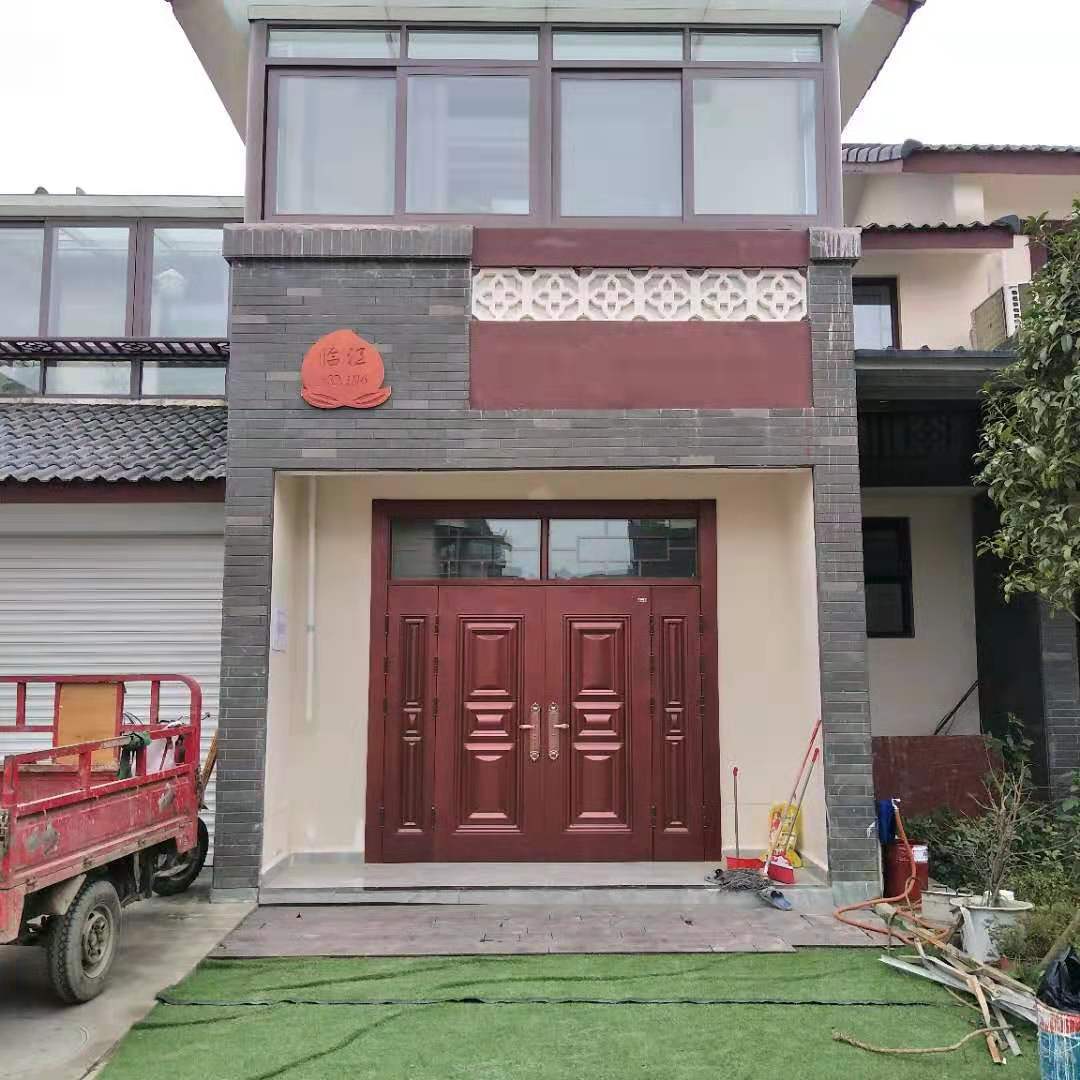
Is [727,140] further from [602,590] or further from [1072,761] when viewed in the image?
[1072,761]

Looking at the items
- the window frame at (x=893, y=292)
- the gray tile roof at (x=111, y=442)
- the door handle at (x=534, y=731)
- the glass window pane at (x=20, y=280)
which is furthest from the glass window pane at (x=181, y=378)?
the window frame at (x=893, y=292)

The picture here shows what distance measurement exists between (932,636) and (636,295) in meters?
4.99

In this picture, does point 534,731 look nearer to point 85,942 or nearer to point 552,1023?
point 552,1023

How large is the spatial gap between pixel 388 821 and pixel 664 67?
6.31 meters

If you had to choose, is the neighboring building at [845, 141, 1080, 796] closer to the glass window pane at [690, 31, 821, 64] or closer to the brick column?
the brick column

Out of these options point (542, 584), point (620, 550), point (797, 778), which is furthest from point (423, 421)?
point (797, 778)

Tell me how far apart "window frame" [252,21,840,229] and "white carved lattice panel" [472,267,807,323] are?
449 mm

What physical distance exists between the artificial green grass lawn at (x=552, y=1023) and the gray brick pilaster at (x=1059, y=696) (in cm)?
365

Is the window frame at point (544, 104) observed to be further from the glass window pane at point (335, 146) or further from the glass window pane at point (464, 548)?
the glass window pane at point (464, 548)

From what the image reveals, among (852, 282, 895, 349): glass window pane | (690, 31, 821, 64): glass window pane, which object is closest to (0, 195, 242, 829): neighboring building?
(690, 31, 821, 64): glass window pane

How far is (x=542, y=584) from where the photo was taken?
8.52m

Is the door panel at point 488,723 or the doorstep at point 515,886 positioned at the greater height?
the door panel at point 488,723

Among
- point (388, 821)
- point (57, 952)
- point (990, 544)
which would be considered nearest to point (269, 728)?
point (388, 821)

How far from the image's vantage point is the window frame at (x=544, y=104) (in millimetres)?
8031
